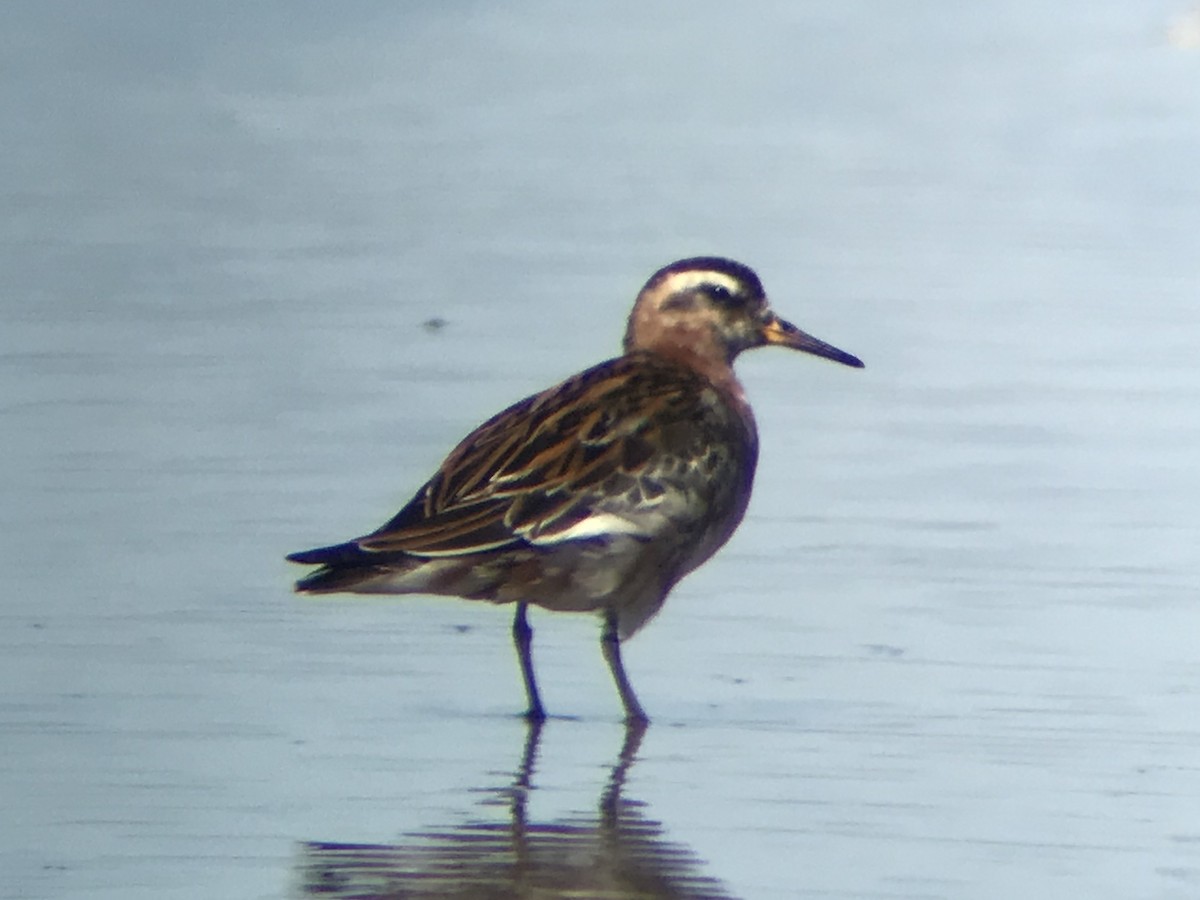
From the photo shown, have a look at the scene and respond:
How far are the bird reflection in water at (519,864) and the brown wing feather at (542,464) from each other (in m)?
1.31

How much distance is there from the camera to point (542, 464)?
342 inches

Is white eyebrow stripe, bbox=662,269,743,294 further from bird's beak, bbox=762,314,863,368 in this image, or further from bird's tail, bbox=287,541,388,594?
bird's tail, bbox=287,541,388,594

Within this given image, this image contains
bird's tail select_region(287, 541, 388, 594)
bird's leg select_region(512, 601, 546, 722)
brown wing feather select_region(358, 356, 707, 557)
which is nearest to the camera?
bird's tail select_region(287, 541, 388, 594)

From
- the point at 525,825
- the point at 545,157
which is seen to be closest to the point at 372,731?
the point at 525,825

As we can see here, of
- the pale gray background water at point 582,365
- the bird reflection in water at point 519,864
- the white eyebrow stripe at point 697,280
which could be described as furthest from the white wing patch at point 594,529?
the bird reflection in water at point 519,864

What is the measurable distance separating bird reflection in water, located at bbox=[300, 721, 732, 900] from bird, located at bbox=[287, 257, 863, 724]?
1.19 meters

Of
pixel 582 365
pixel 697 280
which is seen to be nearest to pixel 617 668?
pixel 697 280

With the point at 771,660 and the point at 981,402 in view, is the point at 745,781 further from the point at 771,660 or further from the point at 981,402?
the point at 981,402

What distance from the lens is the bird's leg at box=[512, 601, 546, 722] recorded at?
Result: 8266 millimetres

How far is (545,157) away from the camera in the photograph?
53.1 feet

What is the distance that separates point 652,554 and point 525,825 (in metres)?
1.72

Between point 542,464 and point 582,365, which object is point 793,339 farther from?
point 582,365

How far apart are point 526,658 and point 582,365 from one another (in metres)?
3.87

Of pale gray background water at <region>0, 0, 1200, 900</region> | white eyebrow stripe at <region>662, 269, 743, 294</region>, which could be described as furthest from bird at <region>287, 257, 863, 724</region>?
white eyebrow stripe at <region>662, 269, 743, 294</region>
